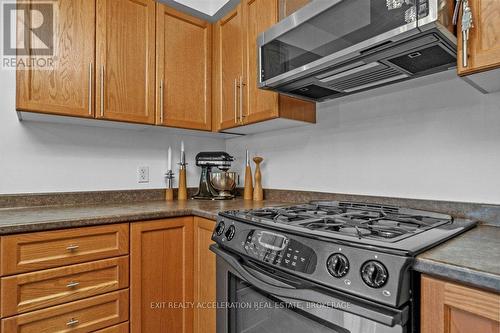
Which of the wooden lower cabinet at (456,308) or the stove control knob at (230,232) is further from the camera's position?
the stove control knob at (230,232)

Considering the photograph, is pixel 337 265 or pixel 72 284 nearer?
pixel 337 265

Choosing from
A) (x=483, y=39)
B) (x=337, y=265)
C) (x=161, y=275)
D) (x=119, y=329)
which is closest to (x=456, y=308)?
(x=337, y=265)

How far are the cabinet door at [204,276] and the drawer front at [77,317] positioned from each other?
1.12 ft

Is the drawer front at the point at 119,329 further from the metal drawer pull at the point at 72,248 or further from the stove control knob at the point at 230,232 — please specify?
the stove control knob at the point at 230,232

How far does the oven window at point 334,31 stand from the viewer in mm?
899

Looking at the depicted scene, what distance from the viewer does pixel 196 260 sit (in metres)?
1.48

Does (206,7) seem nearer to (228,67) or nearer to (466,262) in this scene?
(228,67)

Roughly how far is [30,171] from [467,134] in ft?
6.99

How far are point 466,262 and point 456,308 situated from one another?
10 centimetres

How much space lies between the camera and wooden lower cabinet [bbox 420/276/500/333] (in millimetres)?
559

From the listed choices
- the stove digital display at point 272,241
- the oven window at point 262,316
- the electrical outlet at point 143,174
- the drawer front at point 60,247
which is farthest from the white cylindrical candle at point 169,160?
the stove digital display at point 272,241

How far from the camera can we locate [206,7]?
226cm

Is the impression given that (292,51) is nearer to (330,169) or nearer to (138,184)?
(330,169)

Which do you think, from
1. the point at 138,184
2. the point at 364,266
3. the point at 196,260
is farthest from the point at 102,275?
the point at 364,266
